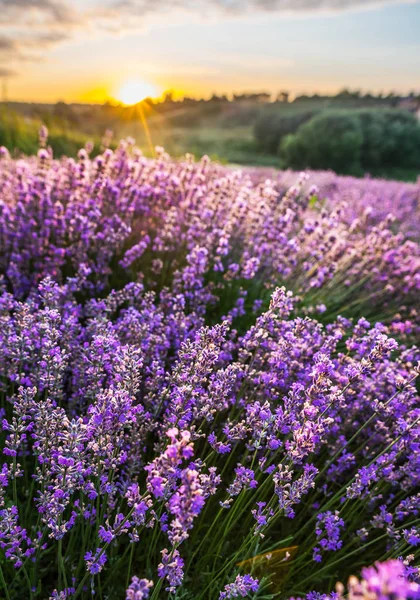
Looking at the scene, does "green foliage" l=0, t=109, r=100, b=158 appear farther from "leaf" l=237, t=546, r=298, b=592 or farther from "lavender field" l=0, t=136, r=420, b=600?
"leaf" l=237, t=546, r=298, b=592

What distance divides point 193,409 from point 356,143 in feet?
77.3

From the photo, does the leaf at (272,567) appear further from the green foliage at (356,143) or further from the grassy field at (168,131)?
the green foliage at (356,143)

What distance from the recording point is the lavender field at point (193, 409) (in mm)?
1637

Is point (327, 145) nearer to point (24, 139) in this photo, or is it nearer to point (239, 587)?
point (24, 139)

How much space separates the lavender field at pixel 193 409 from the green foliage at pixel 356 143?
19.6 m

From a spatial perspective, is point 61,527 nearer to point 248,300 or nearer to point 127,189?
point 248,300

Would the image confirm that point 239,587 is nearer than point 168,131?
Yes

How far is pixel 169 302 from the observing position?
2873mm

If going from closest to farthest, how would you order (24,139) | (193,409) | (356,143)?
(193,409) → (24,139) → (356,143)

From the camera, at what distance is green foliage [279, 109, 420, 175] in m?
23.2

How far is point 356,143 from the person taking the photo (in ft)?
75.8

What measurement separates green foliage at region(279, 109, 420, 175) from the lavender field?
770 inches

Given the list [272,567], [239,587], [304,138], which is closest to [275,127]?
[304,138]

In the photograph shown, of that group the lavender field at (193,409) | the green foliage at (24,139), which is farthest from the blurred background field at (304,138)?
the lavender field at (193,409)
